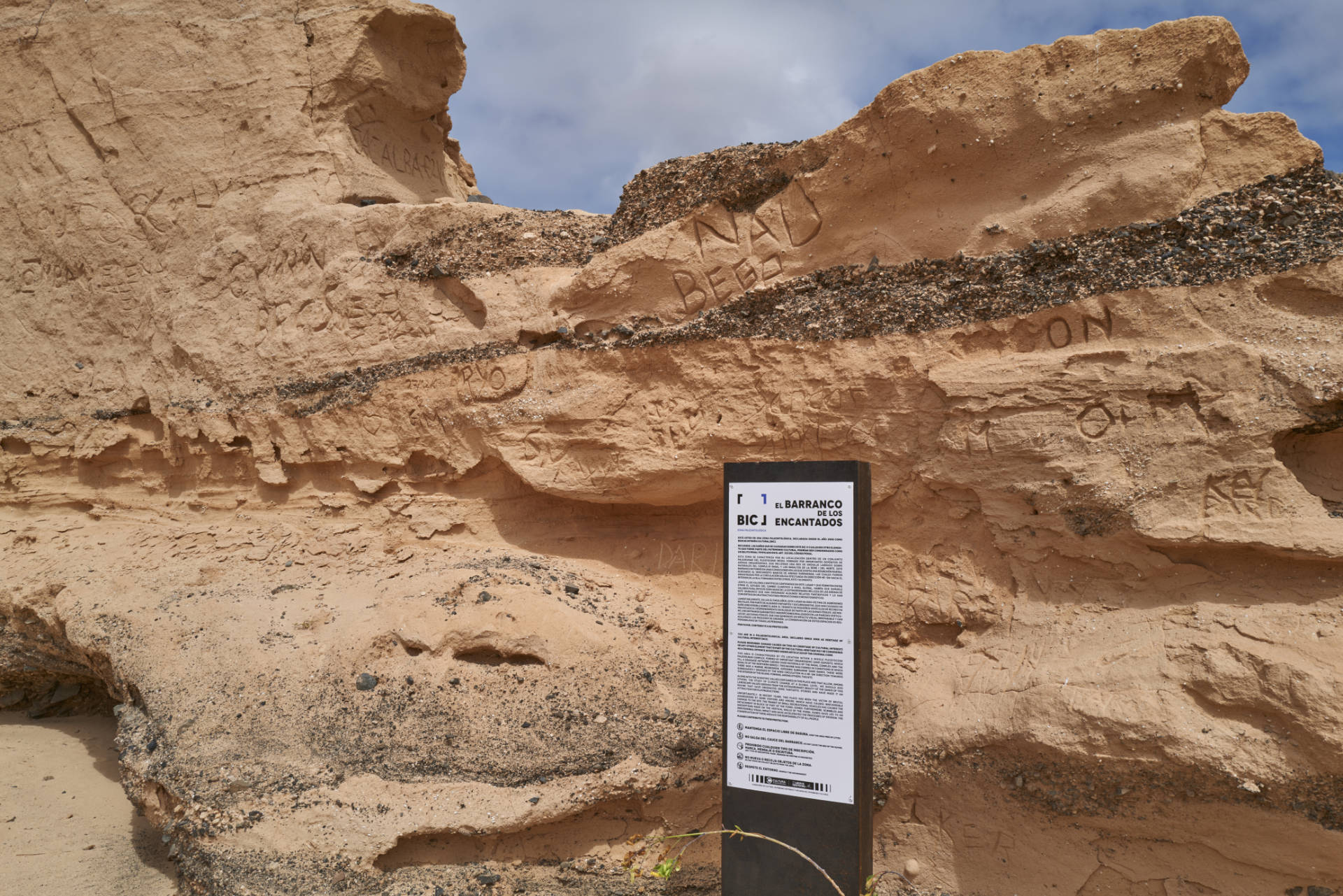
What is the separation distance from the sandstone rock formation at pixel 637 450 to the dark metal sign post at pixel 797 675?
1.10m

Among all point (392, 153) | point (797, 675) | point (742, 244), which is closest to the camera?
point (797, 675)

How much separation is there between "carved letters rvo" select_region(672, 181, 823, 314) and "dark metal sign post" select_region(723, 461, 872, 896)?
6.30 ft

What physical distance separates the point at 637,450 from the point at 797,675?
6.77 ft

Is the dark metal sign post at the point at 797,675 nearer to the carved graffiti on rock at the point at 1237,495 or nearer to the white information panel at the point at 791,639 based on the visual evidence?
the white information panel at the point at 791,639

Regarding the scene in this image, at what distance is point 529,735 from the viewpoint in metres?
3.62

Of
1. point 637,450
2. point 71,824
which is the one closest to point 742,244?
point 637,450

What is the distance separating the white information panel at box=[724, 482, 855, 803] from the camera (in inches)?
93.4

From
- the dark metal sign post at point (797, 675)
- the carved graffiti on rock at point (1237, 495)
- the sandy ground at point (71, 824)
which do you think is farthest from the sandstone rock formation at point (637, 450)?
the dark metal sign post at point (797, 675)

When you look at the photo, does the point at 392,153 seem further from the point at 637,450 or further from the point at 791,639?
the point at 791,639

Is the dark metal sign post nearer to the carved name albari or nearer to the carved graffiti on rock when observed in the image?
the carved graffiti on rock

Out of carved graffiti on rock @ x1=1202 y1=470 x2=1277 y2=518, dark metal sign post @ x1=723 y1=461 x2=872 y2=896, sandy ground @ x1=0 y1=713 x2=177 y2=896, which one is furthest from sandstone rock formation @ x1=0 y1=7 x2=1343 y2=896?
dark metal sign post @ x1=723 y1=461 x2=872 y2=896

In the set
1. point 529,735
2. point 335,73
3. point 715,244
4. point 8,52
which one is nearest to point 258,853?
point 529,735

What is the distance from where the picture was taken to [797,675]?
7.95 ft

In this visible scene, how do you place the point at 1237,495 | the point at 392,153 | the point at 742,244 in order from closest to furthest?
the point at 1237,495
the point at 742,244
the point at 392,153
